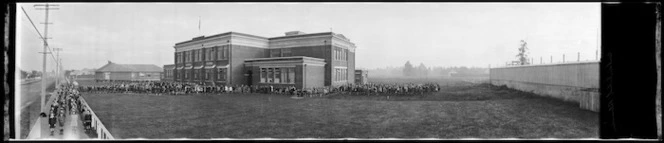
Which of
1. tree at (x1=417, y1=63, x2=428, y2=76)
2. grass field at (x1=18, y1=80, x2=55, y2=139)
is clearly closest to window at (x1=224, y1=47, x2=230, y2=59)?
grass field at (x1=18, y1=80, x2=55, y2=139)

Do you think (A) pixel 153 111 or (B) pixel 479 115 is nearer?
(B) pixel 479 115

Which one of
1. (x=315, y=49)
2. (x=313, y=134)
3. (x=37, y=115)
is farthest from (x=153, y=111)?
(x=315, y=49)

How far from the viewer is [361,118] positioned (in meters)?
7.61

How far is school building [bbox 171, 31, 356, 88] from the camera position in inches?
547

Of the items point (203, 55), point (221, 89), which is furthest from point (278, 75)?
point (203, 55)

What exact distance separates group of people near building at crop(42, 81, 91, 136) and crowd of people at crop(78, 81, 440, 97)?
429 millimetres

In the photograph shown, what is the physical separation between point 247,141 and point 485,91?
28.4ft

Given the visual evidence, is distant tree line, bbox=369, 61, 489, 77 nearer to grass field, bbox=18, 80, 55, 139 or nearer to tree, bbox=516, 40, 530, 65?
tree, bbox=516, 40, 530, 65

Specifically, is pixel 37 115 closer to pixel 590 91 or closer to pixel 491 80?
pixel 590 91

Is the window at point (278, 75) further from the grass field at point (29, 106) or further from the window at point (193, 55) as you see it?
the grass field at point (29, 106)

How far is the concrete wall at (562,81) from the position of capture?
6.31 meters
